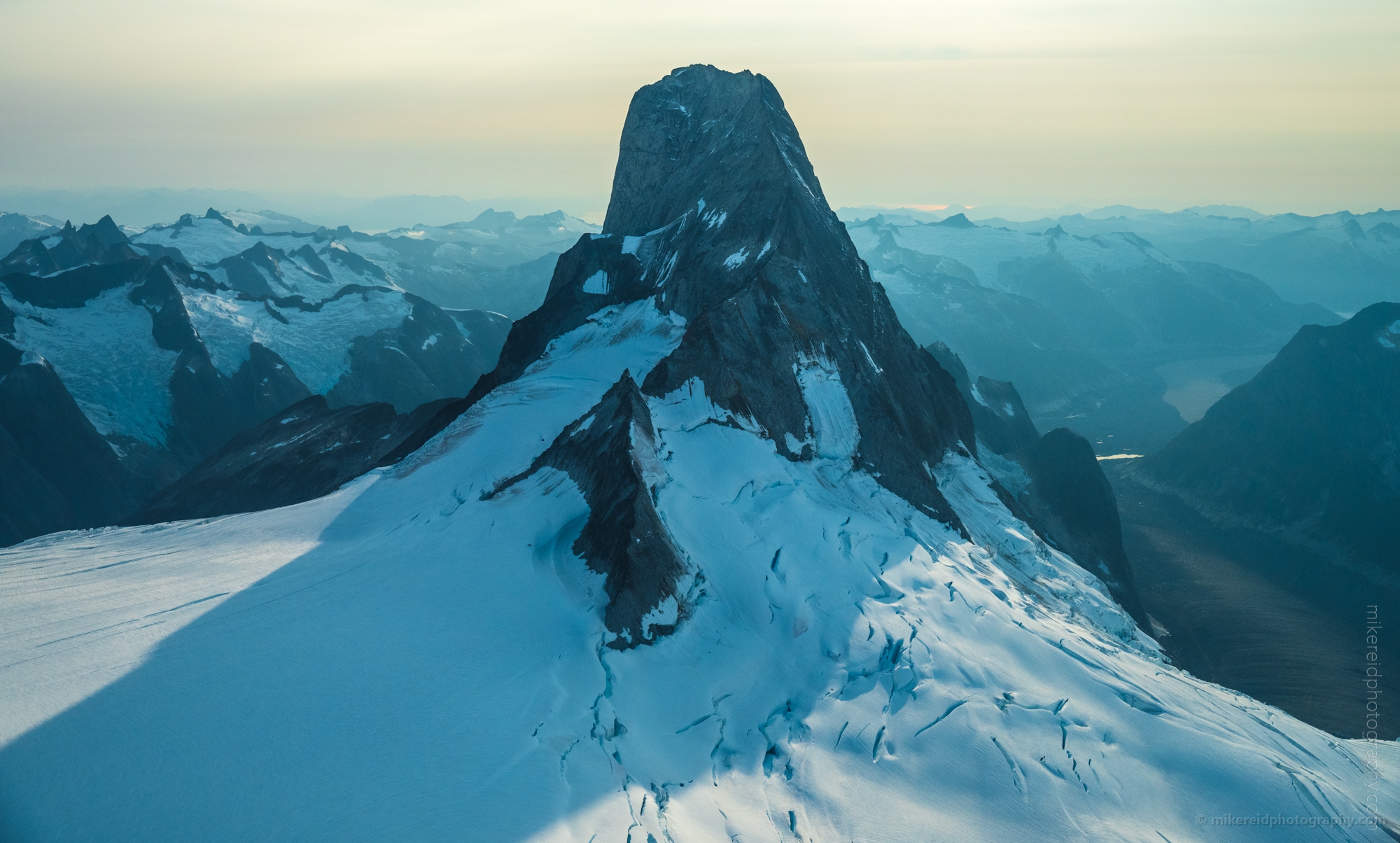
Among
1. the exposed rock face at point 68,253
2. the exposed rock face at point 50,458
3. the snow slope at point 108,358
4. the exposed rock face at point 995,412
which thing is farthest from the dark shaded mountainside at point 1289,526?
the exposed rock face at point 68,253

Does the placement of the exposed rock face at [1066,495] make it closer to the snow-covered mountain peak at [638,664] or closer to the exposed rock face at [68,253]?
the snow-covered mountain peak at [638,664]

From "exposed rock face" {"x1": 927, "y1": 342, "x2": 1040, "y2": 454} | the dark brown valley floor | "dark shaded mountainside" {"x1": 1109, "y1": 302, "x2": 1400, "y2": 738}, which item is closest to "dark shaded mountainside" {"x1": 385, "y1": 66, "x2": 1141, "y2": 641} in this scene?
the dark brown valley floor

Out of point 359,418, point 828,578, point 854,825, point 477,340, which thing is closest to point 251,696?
point 854,825

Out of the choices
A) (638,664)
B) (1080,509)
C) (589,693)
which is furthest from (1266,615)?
(589,693)

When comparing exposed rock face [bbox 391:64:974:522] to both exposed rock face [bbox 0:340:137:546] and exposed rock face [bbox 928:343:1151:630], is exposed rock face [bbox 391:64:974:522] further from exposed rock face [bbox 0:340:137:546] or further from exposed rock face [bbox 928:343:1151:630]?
exposed rock face [bbox 0:340:137:546]

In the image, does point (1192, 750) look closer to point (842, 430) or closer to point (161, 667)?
point (842, 430)

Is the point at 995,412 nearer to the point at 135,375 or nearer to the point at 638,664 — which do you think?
the point at 638,664
